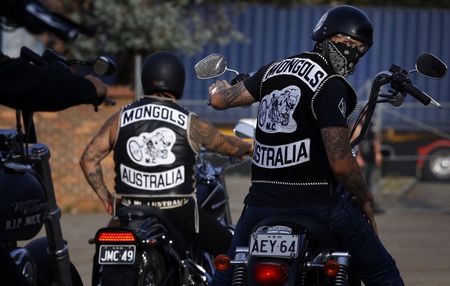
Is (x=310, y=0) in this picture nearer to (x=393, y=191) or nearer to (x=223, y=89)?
(x=393, y=191)

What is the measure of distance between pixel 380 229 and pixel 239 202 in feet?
6.38

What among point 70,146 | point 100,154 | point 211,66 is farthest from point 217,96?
point 70,146

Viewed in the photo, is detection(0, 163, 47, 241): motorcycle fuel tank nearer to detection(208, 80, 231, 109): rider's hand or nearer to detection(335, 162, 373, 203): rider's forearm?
detection(208, 80, 231, 109): rider's hand

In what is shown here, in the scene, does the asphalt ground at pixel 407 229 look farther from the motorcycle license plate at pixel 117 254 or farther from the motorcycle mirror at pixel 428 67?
the motorcycle mirror at pixel 428 67

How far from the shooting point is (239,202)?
47.2ft

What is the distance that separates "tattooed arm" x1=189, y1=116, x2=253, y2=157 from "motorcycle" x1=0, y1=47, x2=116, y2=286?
4.03 feet

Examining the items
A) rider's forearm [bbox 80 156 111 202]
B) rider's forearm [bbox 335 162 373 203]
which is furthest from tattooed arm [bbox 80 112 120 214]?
rider's forearm [bbox 335 162 373 203]

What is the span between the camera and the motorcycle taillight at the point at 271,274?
4.73 m

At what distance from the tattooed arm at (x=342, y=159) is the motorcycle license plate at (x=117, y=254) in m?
1.33

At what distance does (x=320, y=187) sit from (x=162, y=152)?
1628mm

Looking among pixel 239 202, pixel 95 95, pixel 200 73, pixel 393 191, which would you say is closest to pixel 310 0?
pixel 393 191

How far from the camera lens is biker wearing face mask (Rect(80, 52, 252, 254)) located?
666 cm

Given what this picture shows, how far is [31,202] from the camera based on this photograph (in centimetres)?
517

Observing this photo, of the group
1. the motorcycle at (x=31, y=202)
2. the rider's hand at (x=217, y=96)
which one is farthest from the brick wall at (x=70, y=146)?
the rider's hand at (x=217, y=96)
